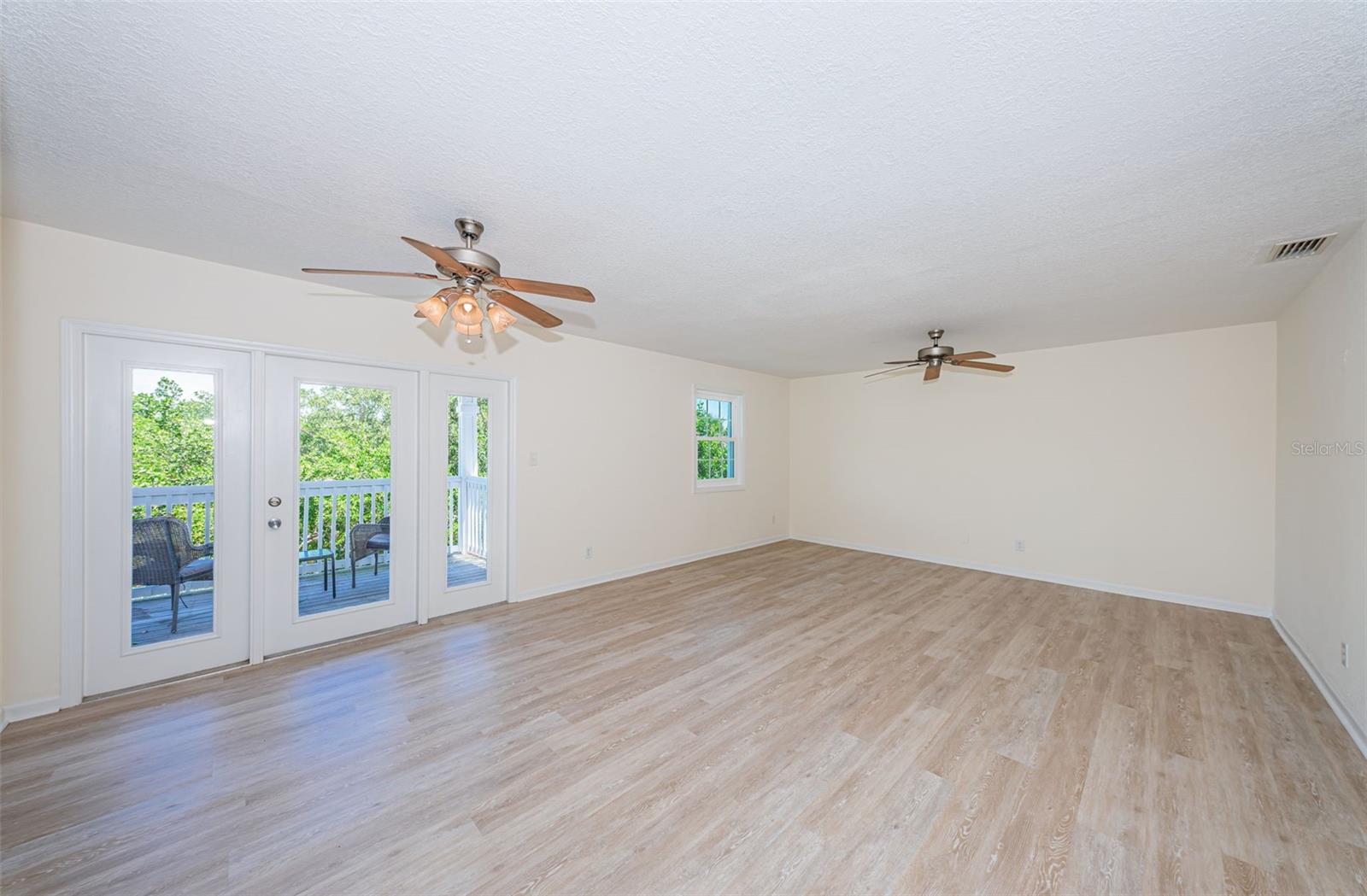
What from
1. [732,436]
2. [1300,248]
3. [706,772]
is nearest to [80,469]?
[706,772]

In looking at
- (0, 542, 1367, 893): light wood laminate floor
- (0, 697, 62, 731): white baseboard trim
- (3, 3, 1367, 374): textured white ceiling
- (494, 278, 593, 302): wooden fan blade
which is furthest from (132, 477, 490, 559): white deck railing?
(494, 278, 593, 302): wooden fan blade

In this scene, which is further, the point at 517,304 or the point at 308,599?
the point at 308,599

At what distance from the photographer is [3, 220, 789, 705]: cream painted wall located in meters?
2.43

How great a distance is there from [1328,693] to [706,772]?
140 inches

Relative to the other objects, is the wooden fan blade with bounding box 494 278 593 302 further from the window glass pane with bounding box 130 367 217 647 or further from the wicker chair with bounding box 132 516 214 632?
the wicker chair with bounding box 132 516 214 632

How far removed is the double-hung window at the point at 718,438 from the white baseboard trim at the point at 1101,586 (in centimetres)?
212

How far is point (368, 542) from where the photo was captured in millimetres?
3611

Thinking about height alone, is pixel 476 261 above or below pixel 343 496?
above

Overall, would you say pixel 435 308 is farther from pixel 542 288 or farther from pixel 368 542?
pixel 368 542

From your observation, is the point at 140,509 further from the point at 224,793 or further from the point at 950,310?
the point at 950,310

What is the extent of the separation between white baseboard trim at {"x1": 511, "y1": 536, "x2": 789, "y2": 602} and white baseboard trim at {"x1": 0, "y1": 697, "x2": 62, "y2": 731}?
253cm

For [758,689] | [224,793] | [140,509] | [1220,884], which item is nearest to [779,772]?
[758,689]

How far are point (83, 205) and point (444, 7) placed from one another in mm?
2440

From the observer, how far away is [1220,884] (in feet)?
4.99
